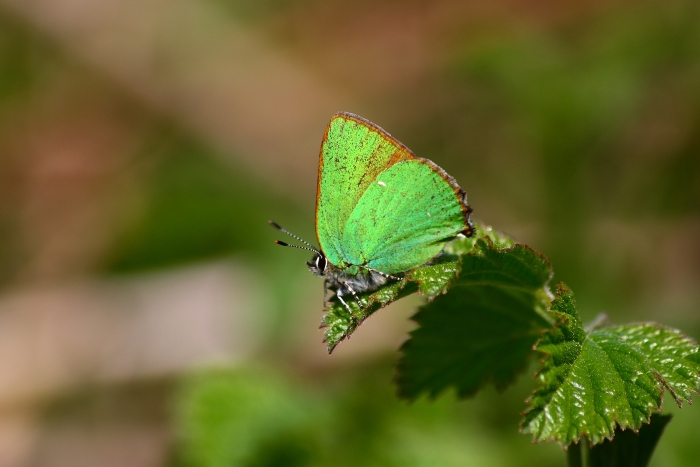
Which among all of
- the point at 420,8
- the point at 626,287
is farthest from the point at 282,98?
the point at 626,287

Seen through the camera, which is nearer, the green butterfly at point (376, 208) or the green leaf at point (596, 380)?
the green leaf at point (596, 380)

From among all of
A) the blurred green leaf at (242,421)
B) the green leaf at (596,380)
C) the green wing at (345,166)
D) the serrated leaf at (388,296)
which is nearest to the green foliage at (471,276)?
the serrated leaf at (388,296)

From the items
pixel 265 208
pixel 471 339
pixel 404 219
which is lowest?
pixel 471 339

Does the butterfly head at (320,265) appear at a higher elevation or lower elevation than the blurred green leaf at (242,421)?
higher

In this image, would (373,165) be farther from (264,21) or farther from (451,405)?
(264,21)

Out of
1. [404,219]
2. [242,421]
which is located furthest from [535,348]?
[242,421]

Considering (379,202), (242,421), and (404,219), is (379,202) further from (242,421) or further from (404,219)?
(242,421)

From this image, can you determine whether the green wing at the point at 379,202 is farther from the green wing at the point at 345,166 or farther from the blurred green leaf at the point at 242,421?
the blurred green leaf at the point at 242,421
